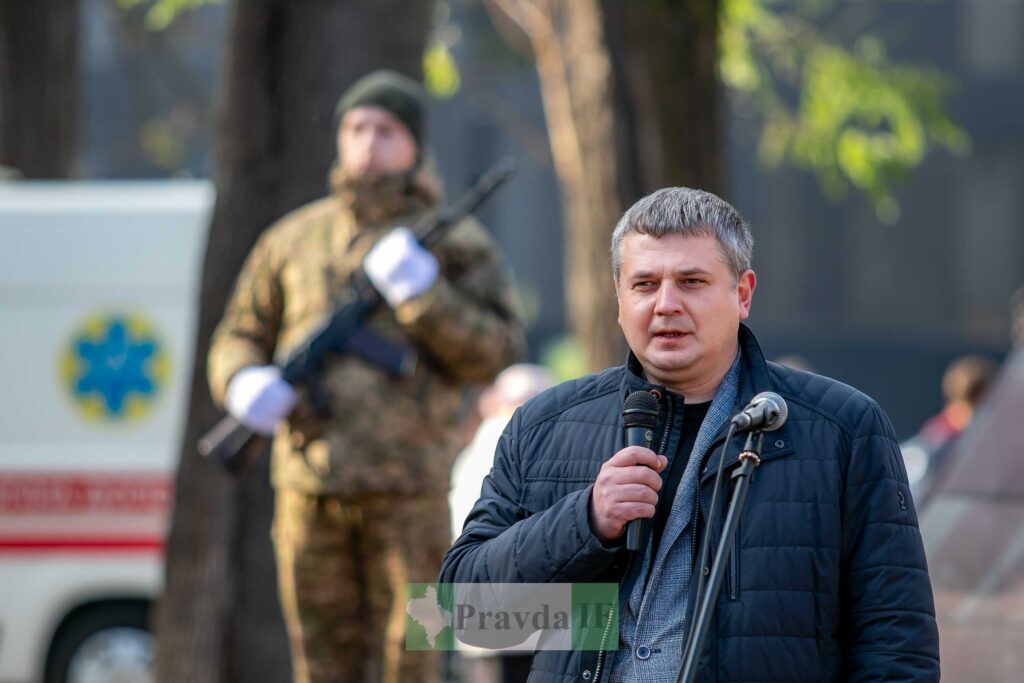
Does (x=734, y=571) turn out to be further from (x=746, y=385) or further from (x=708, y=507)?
(x=746, y=385)

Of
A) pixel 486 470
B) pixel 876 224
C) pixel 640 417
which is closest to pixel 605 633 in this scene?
pixel 640 417

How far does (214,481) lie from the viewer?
23.3 feet

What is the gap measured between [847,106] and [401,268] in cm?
872

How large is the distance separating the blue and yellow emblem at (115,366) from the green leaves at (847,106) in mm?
5504

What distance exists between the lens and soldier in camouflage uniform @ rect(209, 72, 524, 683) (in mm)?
5496

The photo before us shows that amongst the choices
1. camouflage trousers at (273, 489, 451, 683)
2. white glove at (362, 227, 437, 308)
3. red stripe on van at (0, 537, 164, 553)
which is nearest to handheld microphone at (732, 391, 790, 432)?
white glove at (362, 227, 437, 308)

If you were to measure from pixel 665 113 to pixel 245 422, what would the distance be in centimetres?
355

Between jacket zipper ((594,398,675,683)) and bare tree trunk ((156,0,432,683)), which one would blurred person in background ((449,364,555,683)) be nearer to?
bare tree trunk ((156,0,432,683))

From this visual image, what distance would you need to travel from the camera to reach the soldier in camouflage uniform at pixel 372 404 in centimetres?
550

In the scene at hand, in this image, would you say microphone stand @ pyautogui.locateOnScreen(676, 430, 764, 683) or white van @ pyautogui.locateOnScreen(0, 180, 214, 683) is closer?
microphone stand @ pyautogui.locateOnScreen(676, 430, 764, 683)

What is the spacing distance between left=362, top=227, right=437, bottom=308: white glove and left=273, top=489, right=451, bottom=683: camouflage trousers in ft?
2.11

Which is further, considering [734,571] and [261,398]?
[261,398]

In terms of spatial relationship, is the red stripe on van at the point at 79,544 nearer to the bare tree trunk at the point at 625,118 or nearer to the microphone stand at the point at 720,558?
the bare tree trunk at the point at 625,118

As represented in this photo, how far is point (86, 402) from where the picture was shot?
852 centimetres
